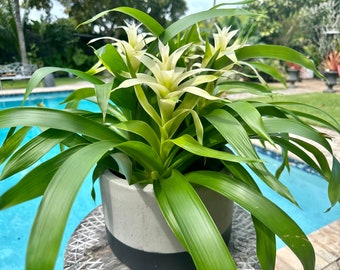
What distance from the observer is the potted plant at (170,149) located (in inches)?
16.5

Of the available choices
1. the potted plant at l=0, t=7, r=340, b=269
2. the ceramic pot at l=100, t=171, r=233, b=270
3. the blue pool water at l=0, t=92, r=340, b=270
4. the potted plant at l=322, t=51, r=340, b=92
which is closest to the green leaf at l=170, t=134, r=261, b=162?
the potted plant at l=0, t=7, r=340, b=269

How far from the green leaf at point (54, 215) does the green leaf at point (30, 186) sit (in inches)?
5.8

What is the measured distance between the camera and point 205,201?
0.61 metres

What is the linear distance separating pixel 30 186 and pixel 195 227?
1.12 ft

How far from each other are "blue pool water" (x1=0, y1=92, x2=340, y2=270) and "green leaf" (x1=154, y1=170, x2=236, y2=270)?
45.6 inches

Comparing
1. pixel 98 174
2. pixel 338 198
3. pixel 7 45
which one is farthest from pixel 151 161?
pixel 7 45

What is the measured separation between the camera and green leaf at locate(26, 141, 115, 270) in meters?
0.35

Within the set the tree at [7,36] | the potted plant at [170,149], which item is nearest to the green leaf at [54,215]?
the potted plant at [170,149]

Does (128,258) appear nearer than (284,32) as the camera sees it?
Yes

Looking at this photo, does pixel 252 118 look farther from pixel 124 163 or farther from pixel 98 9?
pixel 98 9

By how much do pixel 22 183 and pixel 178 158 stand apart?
0.34 m

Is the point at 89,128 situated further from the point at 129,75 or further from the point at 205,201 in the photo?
the point at 205,201

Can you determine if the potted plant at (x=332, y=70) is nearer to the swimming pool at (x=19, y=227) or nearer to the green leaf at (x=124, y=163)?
the swimming pool at (x=19, y=227)

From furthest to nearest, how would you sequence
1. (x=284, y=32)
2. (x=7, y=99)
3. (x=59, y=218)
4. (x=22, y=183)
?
(x=284, y=32) < (x=7, y=99) < (x=22, y=183) < (x=59, y=218)
